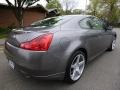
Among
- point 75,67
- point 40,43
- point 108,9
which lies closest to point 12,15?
point 75,67

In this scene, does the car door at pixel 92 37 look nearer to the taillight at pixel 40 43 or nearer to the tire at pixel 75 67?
the tire at pixel 75 67

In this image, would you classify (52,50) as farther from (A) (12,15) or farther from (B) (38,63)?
(A) (12,15)

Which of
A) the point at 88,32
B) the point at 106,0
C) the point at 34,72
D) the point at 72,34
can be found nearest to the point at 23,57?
the point at 34,72

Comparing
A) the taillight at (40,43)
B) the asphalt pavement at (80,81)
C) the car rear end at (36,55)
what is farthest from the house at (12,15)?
the taillight at (40,43)

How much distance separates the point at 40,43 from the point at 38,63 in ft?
1.12

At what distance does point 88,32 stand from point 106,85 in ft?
4.11

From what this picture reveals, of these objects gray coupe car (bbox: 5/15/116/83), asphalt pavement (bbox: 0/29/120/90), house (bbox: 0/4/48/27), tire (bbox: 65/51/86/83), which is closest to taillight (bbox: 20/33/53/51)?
gray coupe car (bbox: 5/15/116/83)

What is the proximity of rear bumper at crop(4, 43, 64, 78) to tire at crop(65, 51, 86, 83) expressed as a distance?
24 cm

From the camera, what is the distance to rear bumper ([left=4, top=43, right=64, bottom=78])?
2711mm

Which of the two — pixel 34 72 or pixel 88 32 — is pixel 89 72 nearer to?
pixel 88 32

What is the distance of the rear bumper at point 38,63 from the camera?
107 inches

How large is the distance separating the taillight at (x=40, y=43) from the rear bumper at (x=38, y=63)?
0.07m

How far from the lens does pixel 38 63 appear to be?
8.89 ft

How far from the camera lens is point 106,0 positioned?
44.6m
